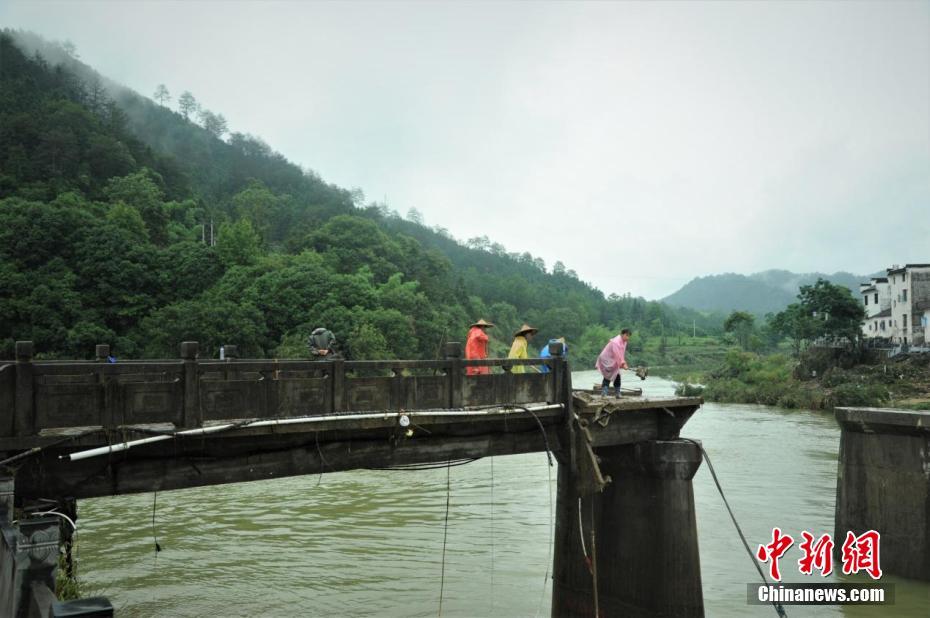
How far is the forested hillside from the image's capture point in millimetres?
42719

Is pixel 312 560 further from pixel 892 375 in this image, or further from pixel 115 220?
pixel 115 220

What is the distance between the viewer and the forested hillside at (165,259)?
42719 mm

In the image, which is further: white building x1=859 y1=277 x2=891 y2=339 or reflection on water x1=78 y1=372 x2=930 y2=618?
white building x1=859 y1=277 x2=891 y2=339

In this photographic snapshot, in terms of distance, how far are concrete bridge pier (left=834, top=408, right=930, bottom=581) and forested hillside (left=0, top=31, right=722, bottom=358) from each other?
8.94 meters

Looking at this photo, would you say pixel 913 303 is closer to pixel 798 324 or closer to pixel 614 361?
pixel 798 324

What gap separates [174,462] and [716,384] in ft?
174

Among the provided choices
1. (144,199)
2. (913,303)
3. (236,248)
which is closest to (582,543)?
(236,248)

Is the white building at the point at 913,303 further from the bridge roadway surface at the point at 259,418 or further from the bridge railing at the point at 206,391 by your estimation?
the bridge railing at the point at 206,391

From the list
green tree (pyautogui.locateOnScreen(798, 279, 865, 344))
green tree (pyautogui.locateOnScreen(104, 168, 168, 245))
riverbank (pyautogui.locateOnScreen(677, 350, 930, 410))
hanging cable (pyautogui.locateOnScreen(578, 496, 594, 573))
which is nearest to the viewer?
hanging cable (pyautogui.locateOnScreen(578, 496, 594, 573))

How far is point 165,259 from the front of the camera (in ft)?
166

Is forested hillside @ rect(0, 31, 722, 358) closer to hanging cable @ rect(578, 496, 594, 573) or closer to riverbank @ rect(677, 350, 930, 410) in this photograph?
hanging cable @ rect(578, 496, 594, 573)

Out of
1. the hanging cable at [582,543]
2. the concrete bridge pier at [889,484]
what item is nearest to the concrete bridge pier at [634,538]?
the hanging cable at [582,543]

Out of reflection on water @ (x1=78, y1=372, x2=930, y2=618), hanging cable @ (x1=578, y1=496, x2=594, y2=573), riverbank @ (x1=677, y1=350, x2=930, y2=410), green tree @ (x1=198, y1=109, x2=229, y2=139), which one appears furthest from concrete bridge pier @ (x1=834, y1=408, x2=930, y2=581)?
green tree @ (x1=198, y1=109, x2=229, y2=139)

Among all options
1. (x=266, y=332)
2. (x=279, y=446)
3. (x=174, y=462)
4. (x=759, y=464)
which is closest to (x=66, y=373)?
(x=174, y=462)
